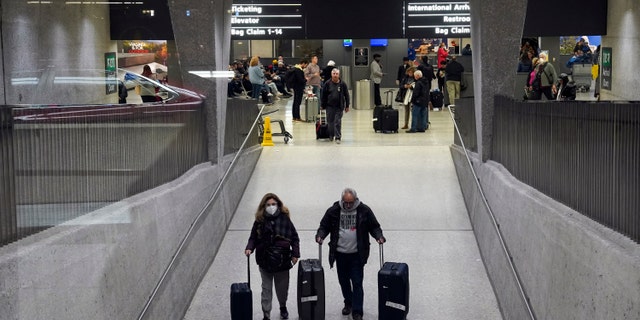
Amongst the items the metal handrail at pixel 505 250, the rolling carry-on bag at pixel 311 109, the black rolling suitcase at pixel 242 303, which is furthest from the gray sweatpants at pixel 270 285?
the rolling carry-on bag at pixel 311 109

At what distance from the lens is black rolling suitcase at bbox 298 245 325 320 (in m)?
12.3

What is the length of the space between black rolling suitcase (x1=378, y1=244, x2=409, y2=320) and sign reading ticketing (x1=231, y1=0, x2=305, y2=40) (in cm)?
1166

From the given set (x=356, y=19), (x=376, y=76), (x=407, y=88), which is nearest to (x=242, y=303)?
(x=356, y=19)

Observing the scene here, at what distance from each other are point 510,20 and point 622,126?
7375 mm

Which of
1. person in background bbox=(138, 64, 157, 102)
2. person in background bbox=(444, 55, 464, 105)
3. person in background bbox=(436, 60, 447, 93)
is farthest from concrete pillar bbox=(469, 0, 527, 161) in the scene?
person in background bbox=(436, 60, 447, 93)

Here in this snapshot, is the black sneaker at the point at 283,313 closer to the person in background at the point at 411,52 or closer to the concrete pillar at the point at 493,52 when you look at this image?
the concrete pillar at the point at 493,52

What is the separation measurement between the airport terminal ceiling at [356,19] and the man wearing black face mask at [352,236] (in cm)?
1045

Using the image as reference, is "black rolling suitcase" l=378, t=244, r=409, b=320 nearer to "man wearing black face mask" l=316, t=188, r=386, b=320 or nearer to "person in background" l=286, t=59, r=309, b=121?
"man wearing black face mask" l=316, t=188, r=386, b=320

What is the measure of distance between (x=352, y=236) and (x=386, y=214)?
4.34 meters

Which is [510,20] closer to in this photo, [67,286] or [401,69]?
[67,286]

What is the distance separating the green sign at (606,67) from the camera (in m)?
23.2

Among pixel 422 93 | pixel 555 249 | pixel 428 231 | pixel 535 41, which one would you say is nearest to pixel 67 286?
pixel 555 249

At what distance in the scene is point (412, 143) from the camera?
22359 mm

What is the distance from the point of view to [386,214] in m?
16.6
